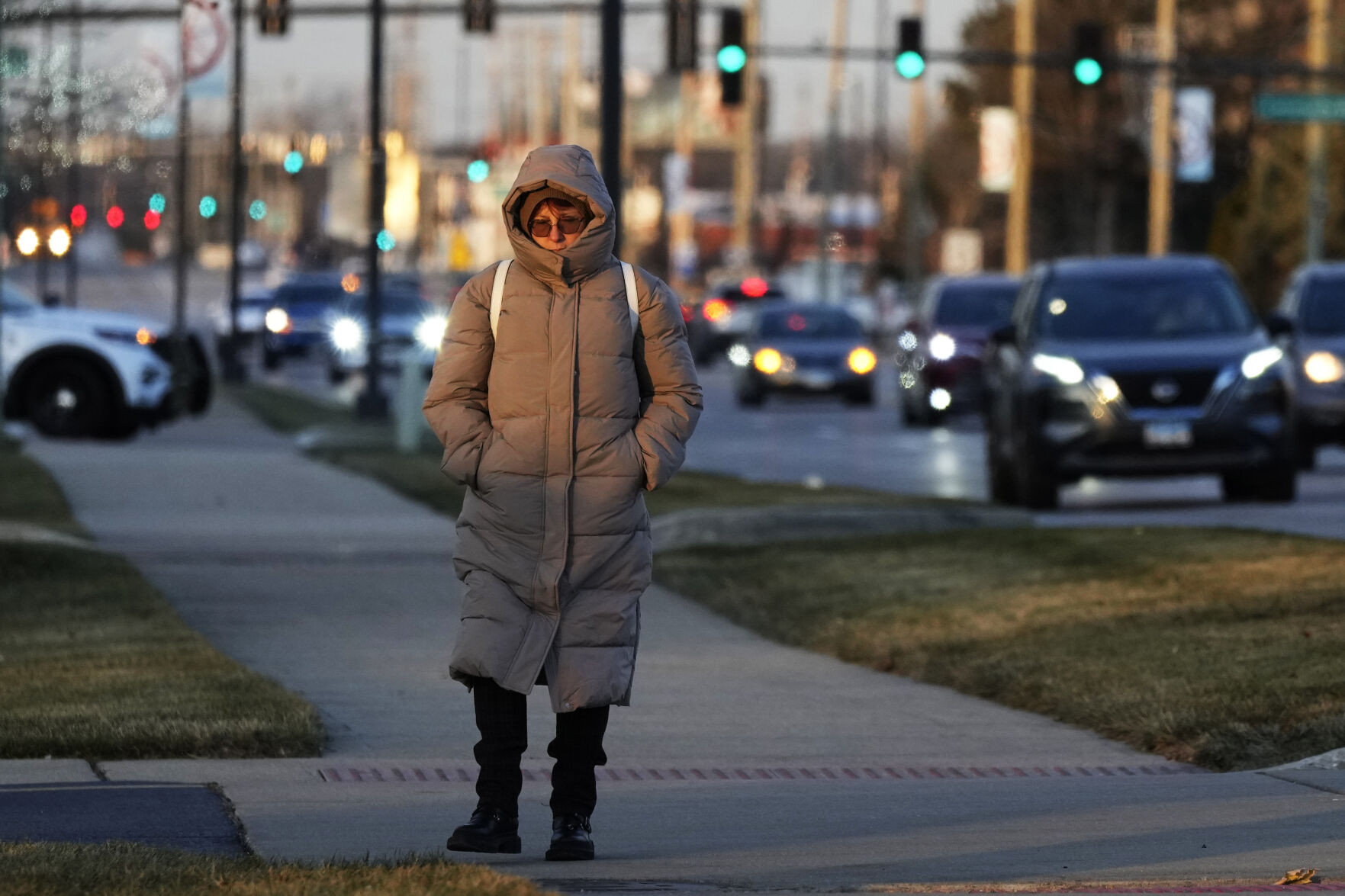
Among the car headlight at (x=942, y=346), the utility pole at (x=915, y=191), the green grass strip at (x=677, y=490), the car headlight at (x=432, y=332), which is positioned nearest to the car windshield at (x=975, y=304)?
the car headlight at (x=942, y=346)

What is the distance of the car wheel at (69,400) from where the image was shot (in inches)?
1121

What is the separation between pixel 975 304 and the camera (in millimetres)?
33531

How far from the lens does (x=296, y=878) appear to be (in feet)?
21.0

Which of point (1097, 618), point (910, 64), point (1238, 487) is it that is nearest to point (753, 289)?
point (910, 64)

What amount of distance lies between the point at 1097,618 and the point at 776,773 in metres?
3.91

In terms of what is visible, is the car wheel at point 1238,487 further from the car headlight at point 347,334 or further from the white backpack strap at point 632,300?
the car headlight at point 347,334

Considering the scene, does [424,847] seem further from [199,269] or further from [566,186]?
[199,269]

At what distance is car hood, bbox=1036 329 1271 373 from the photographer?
19.8 meters

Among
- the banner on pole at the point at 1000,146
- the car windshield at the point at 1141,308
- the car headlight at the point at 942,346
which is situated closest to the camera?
the car windshield at the point at 1141,308

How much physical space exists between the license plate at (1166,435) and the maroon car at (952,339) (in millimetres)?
13083

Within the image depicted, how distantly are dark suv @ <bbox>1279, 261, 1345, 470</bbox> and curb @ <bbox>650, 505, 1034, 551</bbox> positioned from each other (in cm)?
696

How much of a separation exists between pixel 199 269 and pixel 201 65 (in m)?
121

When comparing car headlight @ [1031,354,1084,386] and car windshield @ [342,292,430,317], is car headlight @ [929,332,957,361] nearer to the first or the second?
car headlight @ [1031,354,1084,386]

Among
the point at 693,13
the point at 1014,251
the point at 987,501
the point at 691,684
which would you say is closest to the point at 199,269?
the point at 1014,251
